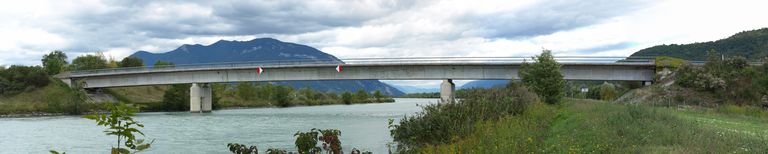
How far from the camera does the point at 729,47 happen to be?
4222 inches

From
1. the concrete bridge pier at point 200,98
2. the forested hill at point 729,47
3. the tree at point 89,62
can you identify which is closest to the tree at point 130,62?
the tree at point 89,62

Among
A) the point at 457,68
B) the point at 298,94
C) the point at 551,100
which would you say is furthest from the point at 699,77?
the point at 298,94

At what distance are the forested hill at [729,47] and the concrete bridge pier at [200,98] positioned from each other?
7986cm

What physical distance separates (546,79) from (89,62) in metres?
102

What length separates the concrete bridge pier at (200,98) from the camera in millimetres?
74562

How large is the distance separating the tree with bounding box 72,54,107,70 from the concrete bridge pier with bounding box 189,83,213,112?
4708cm

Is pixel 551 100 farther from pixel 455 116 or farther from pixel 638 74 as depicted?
pixel 455 116

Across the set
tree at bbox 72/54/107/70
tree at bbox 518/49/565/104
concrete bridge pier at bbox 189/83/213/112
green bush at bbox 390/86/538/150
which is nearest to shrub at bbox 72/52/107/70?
tree at bbox 72/54/107/70

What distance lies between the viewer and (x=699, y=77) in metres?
48.5

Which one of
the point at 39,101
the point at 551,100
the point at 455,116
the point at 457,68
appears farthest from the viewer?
the point at 39,101

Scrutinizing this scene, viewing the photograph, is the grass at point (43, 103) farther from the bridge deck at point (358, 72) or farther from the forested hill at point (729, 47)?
the forested hill at point (729, 47)

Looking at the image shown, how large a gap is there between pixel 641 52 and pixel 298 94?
80.4m

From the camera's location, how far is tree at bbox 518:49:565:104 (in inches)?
1775

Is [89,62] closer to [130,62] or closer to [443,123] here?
[130,62]
